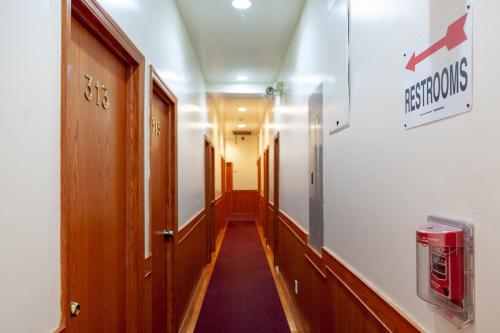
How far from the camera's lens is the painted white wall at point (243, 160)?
11.5 m

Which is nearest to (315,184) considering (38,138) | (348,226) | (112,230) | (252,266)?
(348,226)

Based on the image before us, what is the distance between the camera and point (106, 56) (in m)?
1.50

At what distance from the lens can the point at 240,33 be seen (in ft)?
11.5

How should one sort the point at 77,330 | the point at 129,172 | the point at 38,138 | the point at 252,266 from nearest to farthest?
the point at 38,138 → the point at 77,330 → the point at 129,172 → the point at 252,266

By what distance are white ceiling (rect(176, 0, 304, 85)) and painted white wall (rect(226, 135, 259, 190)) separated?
6566 mm

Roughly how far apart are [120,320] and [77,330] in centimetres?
47

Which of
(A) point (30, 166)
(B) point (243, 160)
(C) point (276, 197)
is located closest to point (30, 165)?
(A) point (30, 166)

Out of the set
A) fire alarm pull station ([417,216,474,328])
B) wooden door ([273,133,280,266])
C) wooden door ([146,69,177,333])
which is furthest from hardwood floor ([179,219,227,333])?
fire alarm pull station ([417,216,474,328])

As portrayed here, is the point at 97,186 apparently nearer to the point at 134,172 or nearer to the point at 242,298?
the point at 134,172

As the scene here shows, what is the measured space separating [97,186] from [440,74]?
1.37 m

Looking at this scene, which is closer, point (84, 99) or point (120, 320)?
point (84, 99)

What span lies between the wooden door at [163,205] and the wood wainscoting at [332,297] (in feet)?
3.82

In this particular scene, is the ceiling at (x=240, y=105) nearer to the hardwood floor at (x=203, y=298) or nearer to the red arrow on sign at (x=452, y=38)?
the hardwood floor at (x=203, y=298)

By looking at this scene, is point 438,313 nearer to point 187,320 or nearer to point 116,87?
point 116,87
